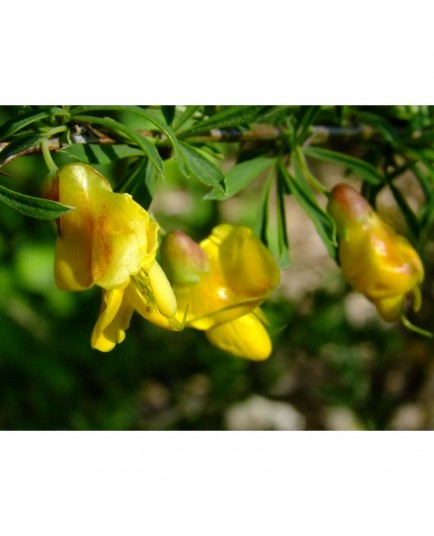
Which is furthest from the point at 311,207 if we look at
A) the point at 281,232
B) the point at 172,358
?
the point at 172,358

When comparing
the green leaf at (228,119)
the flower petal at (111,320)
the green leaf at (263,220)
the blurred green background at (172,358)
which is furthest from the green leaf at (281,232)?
the blurred green background at (172,358)

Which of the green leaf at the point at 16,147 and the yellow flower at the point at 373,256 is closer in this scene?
the green leaf at the point at 16,147

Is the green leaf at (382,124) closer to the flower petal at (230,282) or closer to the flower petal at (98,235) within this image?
the flower petal at (230,282)

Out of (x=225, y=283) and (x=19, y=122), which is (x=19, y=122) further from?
(x=225, y=283)
